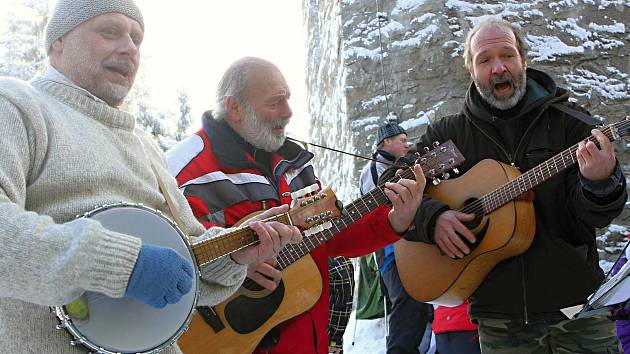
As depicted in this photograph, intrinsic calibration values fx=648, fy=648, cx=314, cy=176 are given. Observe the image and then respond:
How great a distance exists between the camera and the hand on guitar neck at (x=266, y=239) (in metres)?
2.30

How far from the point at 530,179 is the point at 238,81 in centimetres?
159

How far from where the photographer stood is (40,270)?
1.51 m

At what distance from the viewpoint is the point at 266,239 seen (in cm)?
232

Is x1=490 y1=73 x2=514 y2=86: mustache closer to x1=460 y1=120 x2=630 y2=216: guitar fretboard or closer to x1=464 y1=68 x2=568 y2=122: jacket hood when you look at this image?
x1=464 y1=68 x2=568 y2=122: jacket hood

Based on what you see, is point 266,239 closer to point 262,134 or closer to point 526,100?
point 262,134

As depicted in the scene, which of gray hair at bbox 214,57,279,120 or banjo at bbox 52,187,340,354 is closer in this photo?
banjo at bbox 52,187,340,354

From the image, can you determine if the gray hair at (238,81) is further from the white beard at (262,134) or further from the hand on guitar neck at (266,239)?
the hand on guitar neck at (266,239)

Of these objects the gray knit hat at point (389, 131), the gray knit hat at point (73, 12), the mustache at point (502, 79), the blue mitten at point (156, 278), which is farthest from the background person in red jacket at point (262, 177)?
the gray knit hat at point (389, 131)

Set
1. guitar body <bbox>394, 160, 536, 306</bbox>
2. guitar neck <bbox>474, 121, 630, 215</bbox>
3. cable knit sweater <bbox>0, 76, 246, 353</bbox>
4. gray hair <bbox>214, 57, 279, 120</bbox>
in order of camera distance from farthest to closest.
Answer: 1. gray hair <bbox>214, 57, 279, 120</bbox>
2. guitar body <bbox>394, 160, 536, 306</bbox>
3. guitar neck <bbox>474, 121, 630, 215</bbox>
4. cable knit sweater <bbox>0, 76, 246, 353</bbox>

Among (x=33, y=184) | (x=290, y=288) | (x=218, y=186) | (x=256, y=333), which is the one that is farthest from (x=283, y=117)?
(x=33, y=184)

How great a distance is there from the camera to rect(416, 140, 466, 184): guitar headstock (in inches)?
126

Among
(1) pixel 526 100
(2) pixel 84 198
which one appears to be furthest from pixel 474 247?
→ (2) pixel 84 198

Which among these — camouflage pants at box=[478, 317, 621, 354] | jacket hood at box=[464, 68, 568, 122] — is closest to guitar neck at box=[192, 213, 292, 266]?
camouflage pants at box=[478, 317, 621, 354]

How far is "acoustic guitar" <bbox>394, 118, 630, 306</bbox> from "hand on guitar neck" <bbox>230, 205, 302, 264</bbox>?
113cm
